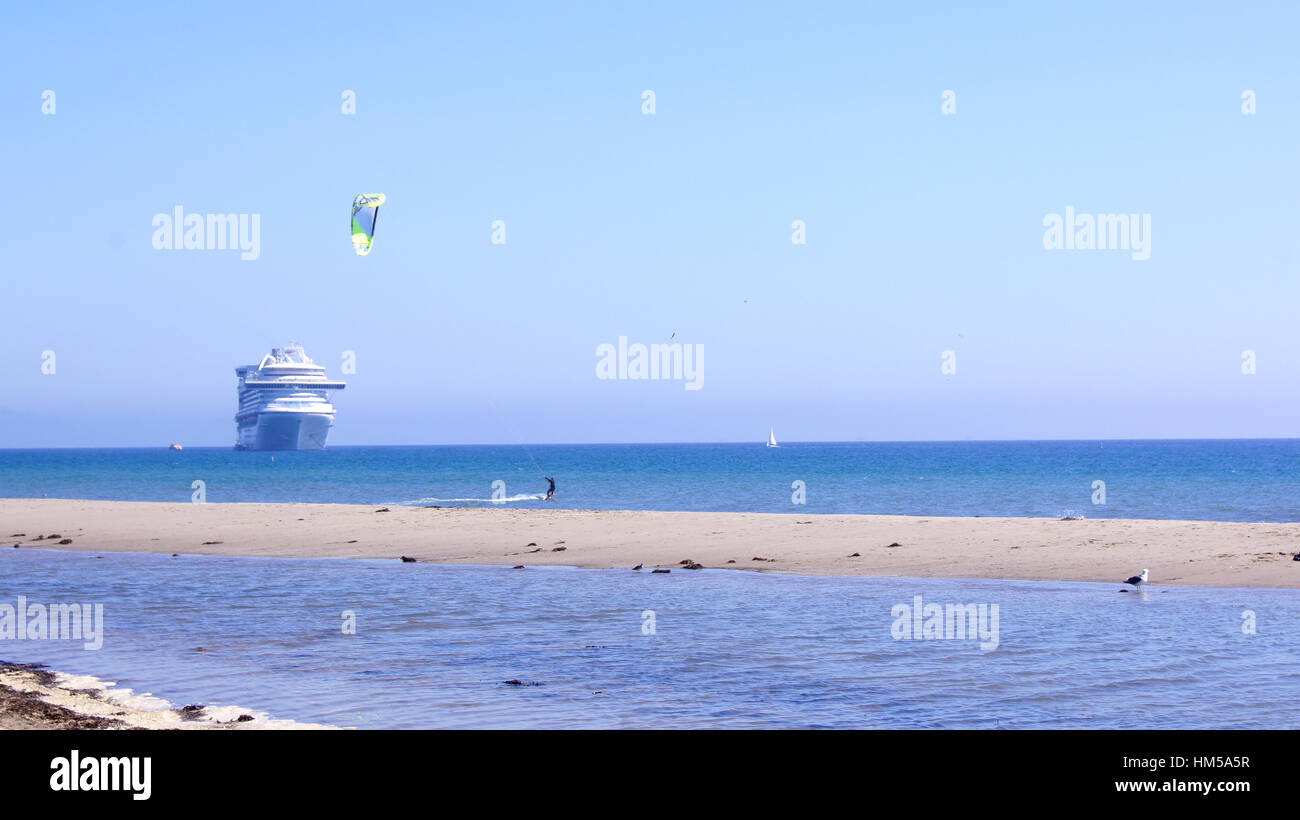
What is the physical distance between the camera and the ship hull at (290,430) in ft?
467

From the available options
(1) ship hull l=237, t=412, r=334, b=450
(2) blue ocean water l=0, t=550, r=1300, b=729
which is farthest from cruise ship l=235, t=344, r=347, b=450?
(2) blue ocean water l=0, t=550, r=1300, b=729

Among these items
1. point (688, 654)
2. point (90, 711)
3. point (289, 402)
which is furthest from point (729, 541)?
point (289, 402)

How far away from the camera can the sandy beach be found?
2080 cm

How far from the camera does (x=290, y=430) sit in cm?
14350

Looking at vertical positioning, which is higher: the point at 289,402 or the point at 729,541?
the point at 289,402

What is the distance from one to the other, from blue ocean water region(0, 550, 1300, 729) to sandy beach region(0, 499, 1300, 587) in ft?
7.02

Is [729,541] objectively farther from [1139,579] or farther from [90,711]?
[90,711]

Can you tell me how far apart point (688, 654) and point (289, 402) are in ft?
455

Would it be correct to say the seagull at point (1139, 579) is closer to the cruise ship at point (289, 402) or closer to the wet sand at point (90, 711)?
the wet sand at point (90, 711)

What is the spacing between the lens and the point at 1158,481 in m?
67.8
